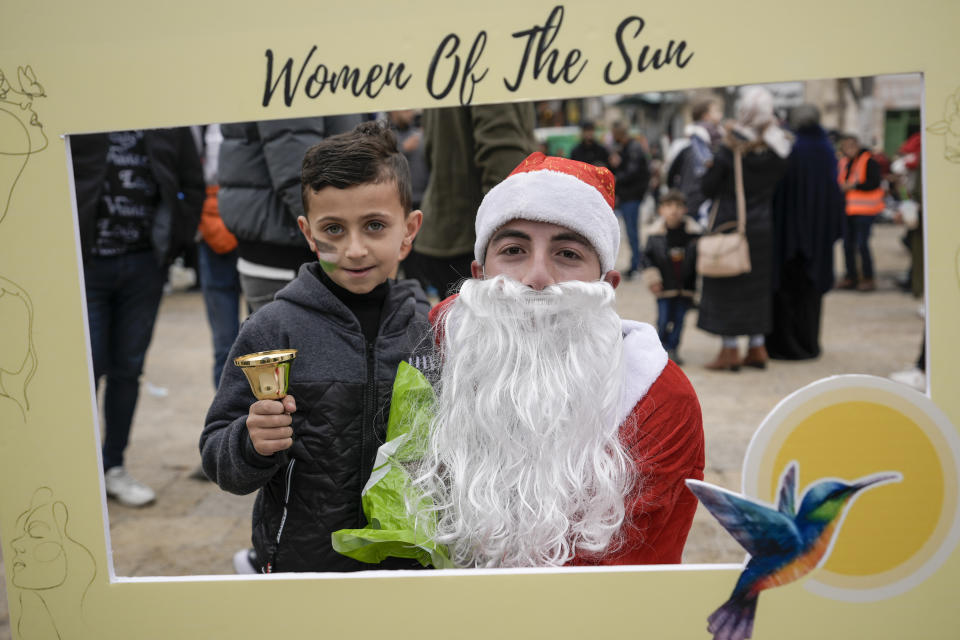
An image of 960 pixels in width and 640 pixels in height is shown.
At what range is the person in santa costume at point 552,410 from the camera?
1.58 m

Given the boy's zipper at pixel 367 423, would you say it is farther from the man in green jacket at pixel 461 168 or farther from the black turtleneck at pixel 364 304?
the man in green jacket at pixel 461 168

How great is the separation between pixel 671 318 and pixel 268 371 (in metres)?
4.85

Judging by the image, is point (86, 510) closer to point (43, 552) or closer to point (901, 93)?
point (43, 552)

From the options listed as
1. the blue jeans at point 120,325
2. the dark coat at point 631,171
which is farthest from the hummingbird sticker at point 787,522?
the dark coat at point 631,171

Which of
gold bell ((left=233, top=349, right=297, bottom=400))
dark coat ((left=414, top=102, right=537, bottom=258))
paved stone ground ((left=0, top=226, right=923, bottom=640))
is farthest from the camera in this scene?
paved stone ground ((left=0, top=226, right=923, bottom=640))

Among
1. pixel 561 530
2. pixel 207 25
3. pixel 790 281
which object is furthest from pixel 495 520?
pixel 790 281

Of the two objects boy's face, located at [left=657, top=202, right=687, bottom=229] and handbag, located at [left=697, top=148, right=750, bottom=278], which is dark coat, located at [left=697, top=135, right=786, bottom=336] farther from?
boy's face, located at [left=657, top=202, right=687, bottom=229]

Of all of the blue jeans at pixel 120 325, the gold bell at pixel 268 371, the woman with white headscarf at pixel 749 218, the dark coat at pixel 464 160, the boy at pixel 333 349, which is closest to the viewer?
the gold bell at pixel 268 371

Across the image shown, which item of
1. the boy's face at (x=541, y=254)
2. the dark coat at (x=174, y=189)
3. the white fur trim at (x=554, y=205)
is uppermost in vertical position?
the dark coat at (x=174, y=189)

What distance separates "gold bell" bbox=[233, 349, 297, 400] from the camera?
4.71ft

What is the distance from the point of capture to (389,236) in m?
1.74

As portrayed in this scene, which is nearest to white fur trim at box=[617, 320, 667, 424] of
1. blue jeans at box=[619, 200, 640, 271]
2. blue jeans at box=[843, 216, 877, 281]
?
blue jeans at box=[619, 200, 640, 271]

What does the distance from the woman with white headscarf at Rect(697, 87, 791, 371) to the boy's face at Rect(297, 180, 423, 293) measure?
3501 mm

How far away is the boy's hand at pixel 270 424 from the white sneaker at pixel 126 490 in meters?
2.50
